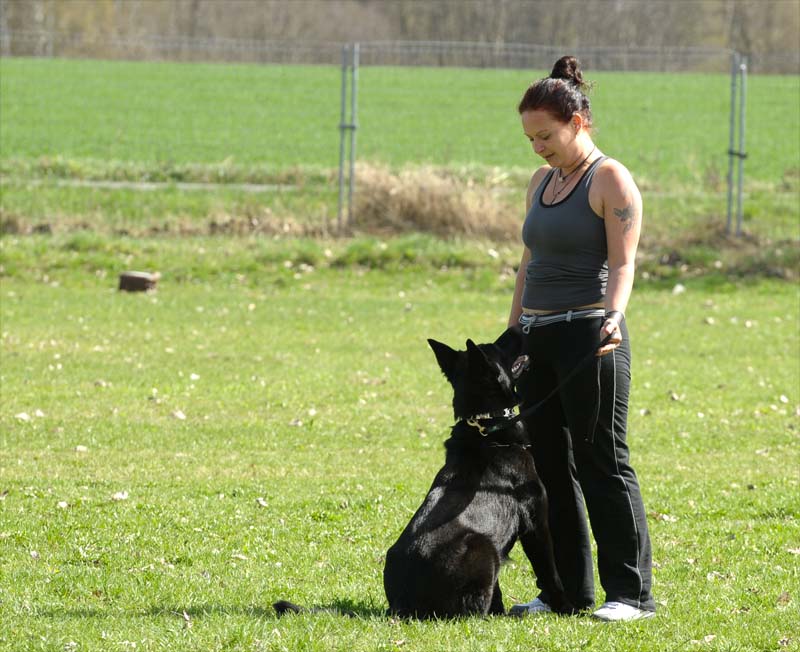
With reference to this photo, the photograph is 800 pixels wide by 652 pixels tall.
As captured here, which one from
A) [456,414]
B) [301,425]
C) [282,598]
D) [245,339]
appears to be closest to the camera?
[456,414]

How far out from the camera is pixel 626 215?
4.24 meters

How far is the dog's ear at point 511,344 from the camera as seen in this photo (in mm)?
4559

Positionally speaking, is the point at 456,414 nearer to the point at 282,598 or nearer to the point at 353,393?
the point at 282,598

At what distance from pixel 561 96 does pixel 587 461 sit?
1507mm

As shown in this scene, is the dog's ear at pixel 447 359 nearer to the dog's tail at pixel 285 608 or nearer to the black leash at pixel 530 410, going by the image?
the black leash at pixel 530 410

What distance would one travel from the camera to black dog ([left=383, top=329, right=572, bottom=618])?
4324 mm

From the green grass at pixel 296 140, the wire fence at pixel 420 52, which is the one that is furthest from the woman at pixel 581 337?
the wire fence at pixel 420 52

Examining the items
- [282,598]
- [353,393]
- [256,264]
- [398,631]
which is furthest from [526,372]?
[256,264]

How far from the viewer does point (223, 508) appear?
652 cm

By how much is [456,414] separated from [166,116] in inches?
870

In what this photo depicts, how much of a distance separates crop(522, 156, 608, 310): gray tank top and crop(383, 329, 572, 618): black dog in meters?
0.27

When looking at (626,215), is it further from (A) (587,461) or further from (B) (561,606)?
(B) (561,606)

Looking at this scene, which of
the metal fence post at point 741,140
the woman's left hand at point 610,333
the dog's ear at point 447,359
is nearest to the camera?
the woman's left hand at point 610,333

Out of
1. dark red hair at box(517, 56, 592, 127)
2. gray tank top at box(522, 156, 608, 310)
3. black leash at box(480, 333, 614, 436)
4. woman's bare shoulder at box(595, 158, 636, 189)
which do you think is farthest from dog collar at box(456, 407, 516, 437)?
dark red hair at box(517, 56, 592, 127)
